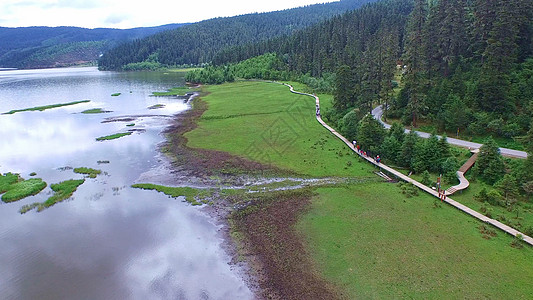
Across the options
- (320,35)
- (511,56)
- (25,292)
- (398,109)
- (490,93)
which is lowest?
(25,292)

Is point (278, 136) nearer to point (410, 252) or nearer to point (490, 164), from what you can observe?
point (490, 164)

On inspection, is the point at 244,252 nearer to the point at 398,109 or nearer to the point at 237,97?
the point at 398,109

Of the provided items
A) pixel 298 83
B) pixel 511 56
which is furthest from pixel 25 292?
pixel 298 83

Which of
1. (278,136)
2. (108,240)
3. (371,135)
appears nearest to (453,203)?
(371,135)

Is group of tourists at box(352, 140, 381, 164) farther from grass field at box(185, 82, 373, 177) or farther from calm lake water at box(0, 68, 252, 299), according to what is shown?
calm lake water at box(0, 68, 252, 299)

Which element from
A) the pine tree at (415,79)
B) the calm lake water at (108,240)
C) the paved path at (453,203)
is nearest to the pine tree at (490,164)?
the paved path at (453,203)

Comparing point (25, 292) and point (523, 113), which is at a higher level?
point (523, 113)
